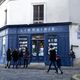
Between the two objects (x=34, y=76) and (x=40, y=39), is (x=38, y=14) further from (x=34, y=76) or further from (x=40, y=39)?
(x=34, y=76)

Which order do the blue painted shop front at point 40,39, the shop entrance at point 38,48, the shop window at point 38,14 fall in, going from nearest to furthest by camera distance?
the blue painted shop front at point 40,39 < the shop entrance at point 38,48 < the shop window at point 38,14

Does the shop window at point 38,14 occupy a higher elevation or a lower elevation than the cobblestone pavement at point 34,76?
higher

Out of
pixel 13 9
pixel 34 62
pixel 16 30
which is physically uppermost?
pixel 13 9

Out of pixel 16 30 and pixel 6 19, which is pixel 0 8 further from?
pixel 16 30

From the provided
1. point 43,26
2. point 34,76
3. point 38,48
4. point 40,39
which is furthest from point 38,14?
point 34,76

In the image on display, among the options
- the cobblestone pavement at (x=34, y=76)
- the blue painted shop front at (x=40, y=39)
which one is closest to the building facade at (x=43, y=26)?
the blue painted shop front at (x=40, y=39)

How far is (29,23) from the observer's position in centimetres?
3575

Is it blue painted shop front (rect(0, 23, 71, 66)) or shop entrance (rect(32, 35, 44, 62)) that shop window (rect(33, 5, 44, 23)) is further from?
shop entrance (rect(32, 35, 44, 62))

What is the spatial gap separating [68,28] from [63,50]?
218 cm

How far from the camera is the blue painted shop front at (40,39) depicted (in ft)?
112

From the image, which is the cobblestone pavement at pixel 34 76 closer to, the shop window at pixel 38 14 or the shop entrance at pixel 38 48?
the shop entrance at pixel 38 48

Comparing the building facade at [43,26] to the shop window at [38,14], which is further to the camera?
the shop window at [38,14]

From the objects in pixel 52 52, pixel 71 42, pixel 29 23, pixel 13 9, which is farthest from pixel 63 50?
pixel 52 52

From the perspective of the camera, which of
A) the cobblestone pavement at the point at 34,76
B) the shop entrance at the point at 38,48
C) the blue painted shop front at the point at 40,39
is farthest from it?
the shop entrance at the point at 38,48
